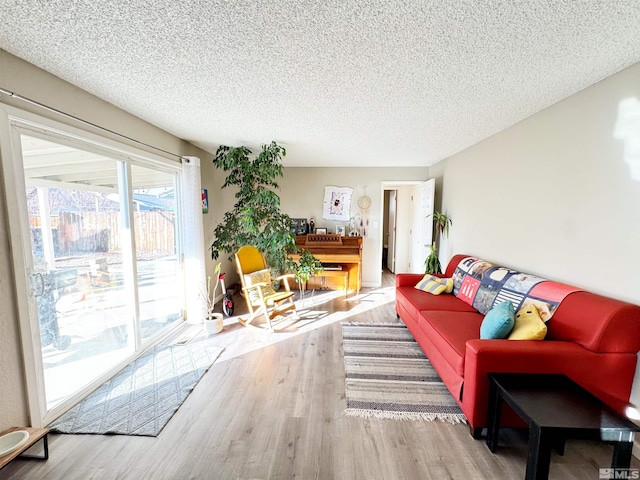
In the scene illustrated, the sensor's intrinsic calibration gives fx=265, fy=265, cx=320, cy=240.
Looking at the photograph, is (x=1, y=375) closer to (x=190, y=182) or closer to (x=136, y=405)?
(x=136, y=405)

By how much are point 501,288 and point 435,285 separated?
78 centimetres

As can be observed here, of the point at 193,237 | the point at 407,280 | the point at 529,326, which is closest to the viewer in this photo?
the point at 529,326

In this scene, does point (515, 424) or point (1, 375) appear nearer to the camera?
point (1, 375)

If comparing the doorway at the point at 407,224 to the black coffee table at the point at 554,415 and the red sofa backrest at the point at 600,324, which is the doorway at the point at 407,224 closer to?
the red sofa backrest at the point at 600,324

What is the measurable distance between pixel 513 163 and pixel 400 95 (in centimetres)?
151

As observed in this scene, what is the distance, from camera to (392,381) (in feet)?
7.36

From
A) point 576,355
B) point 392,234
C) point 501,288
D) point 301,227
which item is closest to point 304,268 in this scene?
point 301,227

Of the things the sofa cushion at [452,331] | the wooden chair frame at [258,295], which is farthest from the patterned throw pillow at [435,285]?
the wooden chair frame at [258,295]

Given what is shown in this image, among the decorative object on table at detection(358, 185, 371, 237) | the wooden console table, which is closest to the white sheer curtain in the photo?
the wooden console table

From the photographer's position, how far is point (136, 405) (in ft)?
6.39

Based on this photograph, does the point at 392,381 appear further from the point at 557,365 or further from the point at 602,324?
the point at 602,324

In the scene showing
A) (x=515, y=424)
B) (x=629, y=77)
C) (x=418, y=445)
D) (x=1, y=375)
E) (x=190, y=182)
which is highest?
(x=629, y=77)

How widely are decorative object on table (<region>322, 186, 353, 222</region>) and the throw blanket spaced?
2.32m

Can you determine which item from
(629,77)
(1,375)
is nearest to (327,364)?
(1,375)
